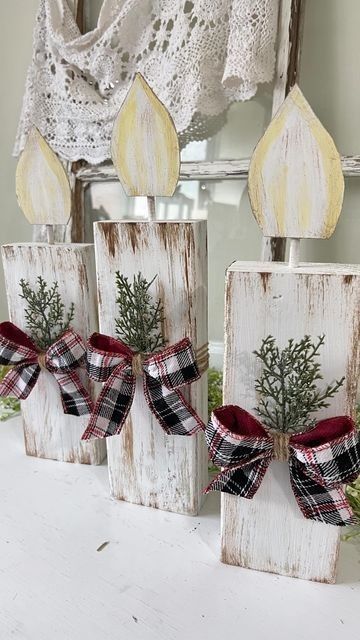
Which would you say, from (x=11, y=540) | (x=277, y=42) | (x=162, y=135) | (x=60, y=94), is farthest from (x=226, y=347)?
(x=60, y=94)

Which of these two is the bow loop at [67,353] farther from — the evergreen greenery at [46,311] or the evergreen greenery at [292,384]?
the evergreen greenery at [292,384]

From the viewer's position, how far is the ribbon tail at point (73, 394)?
2.21 ft

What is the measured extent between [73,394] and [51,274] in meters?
0.17

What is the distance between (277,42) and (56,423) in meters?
0.68

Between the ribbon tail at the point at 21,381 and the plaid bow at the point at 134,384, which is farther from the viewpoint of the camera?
the ribbon tail at the point at 21,381

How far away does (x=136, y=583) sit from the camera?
52 centimetres

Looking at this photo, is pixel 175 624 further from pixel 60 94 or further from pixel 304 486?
pixel 60 94

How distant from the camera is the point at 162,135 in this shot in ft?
1.77

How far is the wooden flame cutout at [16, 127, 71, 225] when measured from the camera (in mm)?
645

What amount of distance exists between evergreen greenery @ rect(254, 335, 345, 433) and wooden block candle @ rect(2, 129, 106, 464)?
0.29 metres

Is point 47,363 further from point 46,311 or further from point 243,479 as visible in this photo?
point 243,479

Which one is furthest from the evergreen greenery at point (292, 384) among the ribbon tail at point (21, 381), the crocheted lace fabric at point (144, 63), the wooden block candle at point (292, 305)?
the crocheted lace fabric at point (144, 63)

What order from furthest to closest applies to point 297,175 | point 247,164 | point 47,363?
point 247,164 → point 47,363 → point 297,175

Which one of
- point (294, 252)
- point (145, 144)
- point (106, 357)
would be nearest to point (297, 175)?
point (294, 252)
